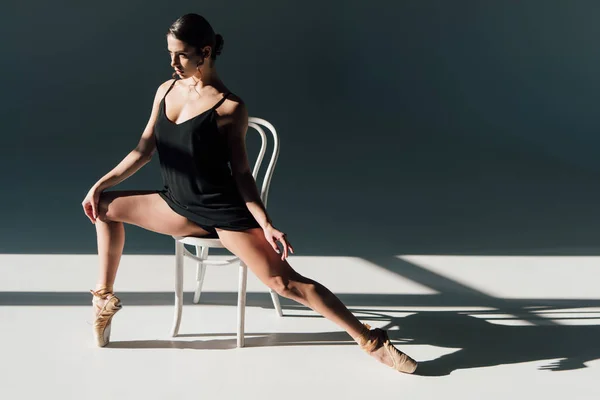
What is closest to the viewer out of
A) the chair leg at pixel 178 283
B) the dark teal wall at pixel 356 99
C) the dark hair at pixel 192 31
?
the dark hair at pixel 192 31

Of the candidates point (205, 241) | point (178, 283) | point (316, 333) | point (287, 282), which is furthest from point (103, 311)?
point (316, 333)

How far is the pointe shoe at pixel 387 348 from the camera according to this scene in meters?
2.99

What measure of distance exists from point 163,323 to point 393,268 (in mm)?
1290

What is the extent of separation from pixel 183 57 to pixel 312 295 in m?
0.87

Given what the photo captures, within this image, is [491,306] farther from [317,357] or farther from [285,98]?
[285,98]

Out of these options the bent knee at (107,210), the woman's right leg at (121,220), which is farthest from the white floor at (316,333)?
the bent knee at (107,210)

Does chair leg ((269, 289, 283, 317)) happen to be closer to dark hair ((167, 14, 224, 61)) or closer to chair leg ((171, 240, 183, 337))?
chair leg ((171, 240, 183, 337))

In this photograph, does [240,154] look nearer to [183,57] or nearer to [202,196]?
[202,196]

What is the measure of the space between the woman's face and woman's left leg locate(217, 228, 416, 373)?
565 mm

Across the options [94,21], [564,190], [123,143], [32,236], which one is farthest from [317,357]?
[94,21]

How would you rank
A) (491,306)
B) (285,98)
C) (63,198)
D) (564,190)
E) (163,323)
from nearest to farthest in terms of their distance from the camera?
(163,323) < (491,306) < (63,198) < (564,190) < (285,98)

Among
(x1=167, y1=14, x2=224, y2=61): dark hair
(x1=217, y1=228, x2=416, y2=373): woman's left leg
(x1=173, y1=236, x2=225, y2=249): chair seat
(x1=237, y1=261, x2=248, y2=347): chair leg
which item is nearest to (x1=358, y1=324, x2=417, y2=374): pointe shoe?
(x1=217, y1=228, x2=416, y2=373): woman's left leg

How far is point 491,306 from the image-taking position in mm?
3781

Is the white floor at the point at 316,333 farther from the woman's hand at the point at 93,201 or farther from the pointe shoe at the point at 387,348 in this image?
the woman's hand at the point at 93,201
